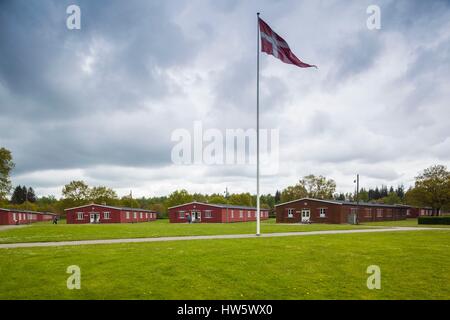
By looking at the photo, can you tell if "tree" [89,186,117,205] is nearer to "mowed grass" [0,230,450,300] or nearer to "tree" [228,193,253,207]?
"tree" [228,193,253,207]

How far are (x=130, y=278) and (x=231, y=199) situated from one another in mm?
100113

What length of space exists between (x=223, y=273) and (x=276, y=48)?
15.0 meters

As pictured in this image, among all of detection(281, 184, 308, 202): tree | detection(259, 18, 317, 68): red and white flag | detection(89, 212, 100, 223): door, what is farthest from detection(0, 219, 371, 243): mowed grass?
detection(281, 184, 308, 202): tree

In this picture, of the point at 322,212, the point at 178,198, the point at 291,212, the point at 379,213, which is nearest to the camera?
the point at 322,212

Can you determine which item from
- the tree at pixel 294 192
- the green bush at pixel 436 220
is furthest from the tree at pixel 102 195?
the green bush at pixel 436 220

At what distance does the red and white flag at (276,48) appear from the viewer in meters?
20.8

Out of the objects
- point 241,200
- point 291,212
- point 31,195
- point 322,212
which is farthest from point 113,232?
point 31,195

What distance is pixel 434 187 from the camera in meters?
75.6

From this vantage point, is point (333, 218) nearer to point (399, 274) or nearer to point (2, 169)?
point (399, 274)

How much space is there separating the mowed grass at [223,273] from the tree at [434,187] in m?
70.0

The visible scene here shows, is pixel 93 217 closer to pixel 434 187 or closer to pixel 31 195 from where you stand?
pixel 434 187

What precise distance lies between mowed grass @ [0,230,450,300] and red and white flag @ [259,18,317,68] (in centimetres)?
1151

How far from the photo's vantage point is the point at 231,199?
361ft
